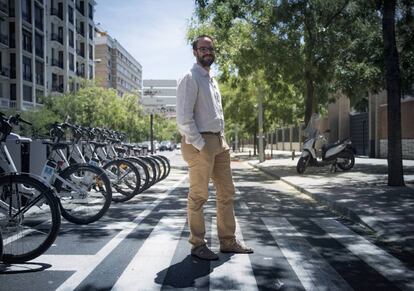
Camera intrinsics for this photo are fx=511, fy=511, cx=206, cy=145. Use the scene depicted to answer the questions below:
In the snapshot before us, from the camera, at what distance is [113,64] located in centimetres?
9244

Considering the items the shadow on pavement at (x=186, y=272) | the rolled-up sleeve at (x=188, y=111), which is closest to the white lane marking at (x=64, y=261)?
the shadow on pavement at (x=186, y=272)

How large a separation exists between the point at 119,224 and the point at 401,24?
10.4 metres

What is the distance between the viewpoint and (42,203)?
492cm

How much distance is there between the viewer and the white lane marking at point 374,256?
440cm

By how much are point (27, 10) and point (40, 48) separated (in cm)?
459

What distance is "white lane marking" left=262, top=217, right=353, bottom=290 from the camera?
4.20m

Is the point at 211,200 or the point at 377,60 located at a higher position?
the point at 377,60

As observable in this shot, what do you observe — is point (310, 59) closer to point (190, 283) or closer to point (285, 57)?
point (285, 57)

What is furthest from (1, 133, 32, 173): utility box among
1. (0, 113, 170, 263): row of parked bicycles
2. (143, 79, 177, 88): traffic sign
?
(143, 79, 177, 88): traffic sign

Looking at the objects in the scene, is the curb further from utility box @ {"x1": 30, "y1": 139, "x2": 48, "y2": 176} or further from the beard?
utility box @ {"x1": 30, "y1": 139, "x2": 48, "y2": 176}

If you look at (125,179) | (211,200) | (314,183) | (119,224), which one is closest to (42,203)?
(119,224)

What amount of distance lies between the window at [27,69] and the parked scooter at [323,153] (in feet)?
123

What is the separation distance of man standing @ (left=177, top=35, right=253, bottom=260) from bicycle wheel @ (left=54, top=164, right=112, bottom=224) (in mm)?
2485

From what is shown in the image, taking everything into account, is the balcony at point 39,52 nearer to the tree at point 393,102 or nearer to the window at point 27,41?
the window at point 27,41
